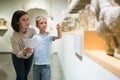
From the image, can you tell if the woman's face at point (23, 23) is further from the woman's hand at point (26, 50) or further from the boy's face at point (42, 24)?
the woman's hand at point (26, 50)

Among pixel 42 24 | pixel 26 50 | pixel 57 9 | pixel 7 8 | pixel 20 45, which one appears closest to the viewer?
pixel 26 50

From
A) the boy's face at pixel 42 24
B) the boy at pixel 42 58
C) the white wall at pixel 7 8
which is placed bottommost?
the boy at pixel 42 58

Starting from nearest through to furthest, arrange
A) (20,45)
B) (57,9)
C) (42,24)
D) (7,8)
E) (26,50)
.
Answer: (26,50) → (20,45) → (42,24) → (7,8) → (57,9)

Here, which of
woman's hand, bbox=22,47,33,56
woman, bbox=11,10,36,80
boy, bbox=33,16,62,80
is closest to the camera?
woman's hand, bbox=22,47,33,56

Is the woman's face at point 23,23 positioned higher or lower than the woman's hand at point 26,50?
higher

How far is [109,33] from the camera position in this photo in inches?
45.0

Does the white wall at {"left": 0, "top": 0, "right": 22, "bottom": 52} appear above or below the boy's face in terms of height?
above

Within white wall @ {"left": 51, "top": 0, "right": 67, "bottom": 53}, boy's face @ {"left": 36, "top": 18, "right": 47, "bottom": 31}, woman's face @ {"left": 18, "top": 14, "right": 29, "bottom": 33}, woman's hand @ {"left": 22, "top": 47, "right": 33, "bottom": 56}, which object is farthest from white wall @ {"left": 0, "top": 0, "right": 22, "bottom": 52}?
woman's hand @ {"left": 22, "top": 47, "right": 33, "bottom": 56}

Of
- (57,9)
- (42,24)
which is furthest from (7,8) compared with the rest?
(42,24)

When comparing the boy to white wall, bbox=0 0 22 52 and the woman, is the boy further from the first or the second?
white wall, bbox=0 0 22 52

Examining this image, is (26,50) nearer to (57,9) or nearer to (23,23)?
(23,23)

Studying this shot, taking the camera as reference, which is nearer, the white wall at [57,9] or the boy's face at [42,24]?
the boy's face at [42,24]

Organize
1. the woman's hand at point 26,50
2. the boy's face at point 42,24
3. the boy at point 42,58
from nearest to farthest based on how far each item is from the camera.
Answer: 1. the woman's hand at point 26,50
2. the boy at point 42,58
3. the boy's face at point 42,24

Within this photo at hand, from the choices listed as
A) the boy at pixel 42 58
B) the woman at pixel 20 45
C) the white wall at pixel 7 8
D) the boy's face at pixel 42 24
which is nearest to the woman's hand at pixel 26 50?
the woman at pixel 20 45
